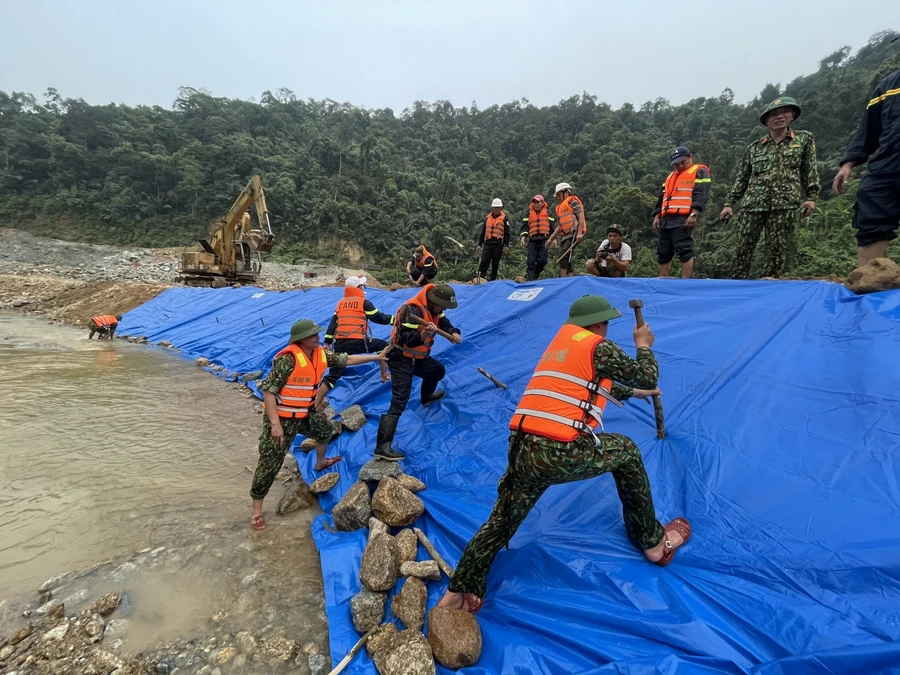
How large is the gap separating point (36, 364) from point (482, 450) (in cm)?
937

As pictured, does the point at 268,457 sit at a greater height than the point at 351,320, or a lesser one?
lesser

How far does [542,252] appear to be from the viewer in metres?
7.62

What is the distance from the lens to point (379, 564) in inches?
98.2

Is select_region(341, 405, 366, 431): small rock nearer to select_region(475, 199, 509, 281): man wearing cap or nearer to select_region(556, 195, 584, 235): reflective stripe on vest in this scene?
select_region(475, 199, 509, 281): man wearing cap

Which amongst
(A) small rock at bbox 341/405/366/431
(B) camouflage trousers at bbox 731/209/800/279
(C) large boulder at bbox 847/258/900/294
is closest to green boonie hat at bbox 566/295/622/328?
(C) large boulder at bbox 847/258/900/294

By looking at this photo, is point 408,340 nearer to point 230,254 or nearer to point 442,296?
point 442,296

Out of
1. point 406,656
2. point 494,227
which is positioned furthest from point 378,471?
point 494,227

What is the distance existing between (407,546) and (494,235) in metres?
6.15

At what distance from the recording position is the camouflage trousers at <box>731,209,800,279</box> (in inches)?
175

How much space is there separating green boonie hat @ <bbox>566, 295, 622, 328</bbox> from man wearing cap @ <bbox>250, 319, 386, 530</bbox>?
2061 millimetres

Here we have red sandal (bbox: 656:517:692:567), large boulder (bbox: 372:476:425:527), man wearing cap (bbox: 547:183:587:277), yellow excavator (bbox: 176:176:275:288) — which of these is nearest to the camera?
red sandal (bbox: 656:517:692:567)

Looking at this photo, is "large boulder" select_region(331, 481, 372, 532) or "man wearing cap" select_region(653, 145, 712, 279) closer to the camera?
"large boulder" select_region(331, 481, 372, 532)

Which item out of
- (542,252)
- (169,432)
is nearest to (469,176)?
(542,252)

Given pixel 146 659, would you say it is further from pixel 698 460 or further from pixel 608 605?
pixel 698 460
